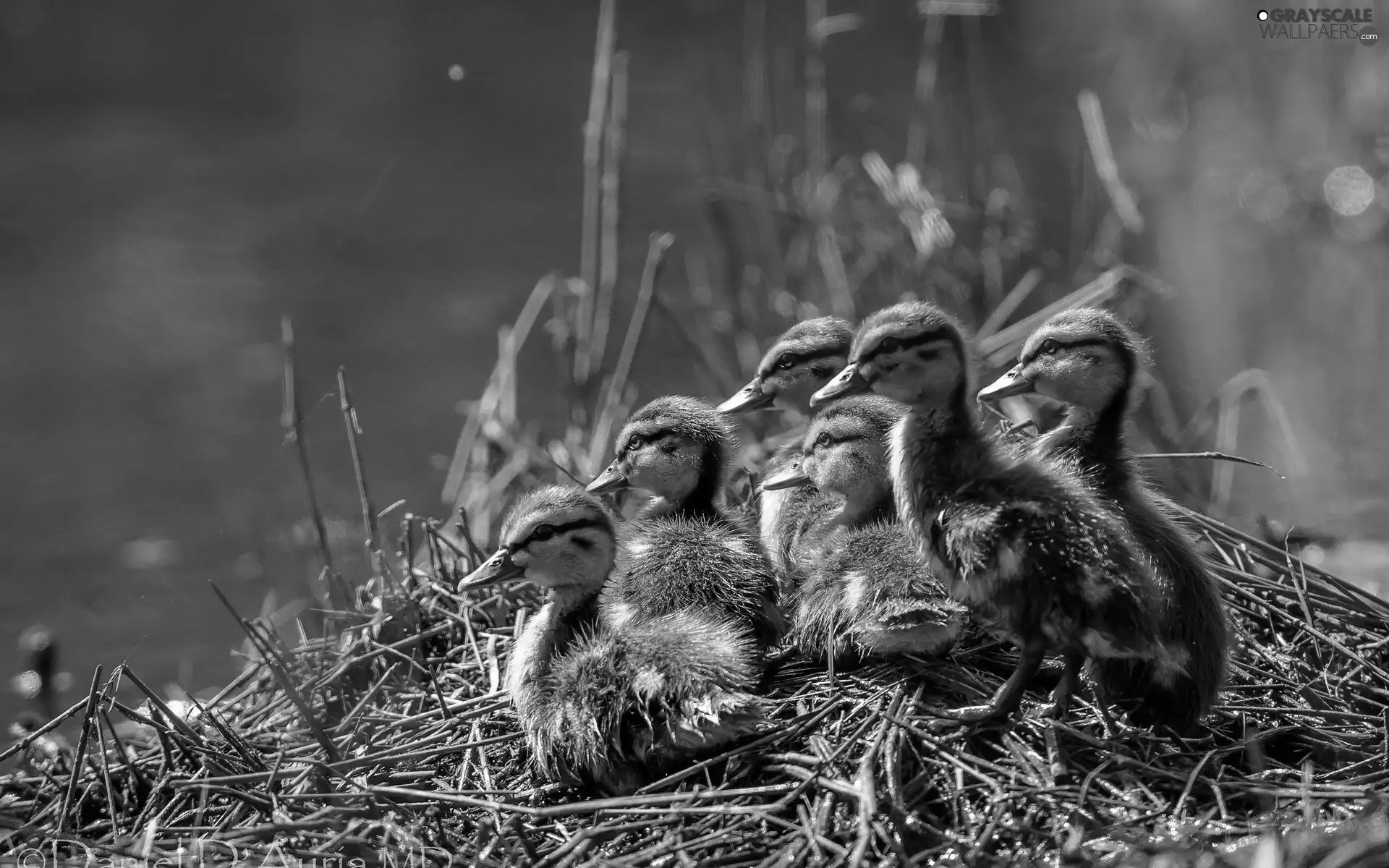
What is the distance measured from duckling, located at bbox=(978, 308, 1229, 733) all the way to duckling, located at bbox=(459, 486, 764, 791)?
3.80ft

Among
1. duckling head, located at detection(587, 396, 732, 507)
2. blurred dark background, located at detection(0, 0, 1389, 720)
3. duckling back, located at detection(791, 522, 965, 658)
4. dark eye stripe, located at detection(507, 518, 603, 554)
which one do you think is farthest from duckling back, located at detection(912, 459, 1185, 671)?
blurred dark background, located at detection(0, 0, 1389, 720)

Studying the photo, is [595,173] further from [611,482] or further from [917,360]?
[917,360]

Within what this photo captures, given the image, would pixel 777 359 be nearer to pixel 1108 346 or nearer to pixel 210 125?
pixel 1108 346

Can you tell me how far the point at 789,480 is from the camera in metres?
5.31

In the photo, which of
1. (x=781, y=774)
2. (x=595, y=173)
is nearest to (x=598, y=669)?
(x=781, y=774)

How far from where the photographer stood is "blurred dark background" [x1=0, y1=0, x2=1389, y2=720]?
8.95 meters

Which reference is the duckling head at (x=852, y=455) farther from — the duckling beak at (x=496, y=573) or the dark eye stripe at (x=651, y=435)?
the duckling beak at (x=496, y=573)

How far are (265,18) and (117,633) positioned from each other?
8837 mm

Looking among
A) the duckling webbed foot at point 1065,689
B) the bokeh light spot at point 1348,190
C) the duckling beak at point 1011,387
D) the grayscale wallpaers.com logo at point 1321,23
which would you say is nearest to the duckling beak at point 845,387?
the duckling beak at point 1011,387

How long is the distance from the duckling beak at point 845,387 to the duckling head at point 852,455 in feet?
0.94

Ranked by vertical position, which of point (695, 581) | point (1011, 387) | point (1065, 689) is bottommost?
point (1065, 689)

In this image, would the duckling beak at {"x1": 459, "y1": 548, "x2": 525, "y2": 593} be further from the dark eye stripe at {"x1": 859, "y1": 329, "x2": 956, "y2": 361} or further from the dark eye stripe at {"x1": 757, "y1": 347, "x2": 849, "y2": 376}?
the dark eye stripe at {"x1": 757, "y1": 347, "x2": 849, "y2": 376}

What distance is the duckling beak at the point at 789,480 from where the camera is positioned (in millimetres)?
5277

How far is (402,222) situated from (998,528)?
905cm
